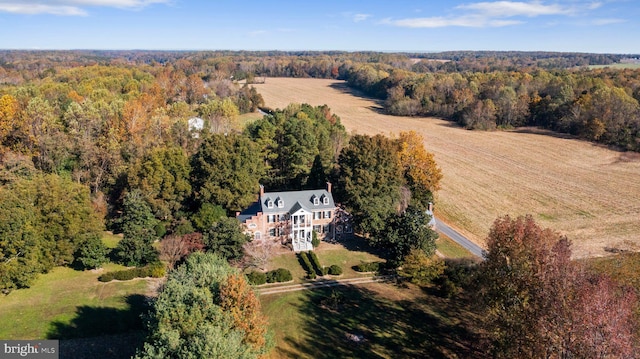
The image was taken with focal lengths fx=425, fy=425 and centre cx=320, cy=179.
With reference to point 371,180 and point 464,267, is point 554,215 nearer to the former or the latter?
point 464,267

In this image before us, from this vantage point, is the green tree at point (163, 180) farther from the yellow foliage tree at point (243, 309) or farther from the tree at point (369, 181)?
the yellow foliage tree at point (243, 309)

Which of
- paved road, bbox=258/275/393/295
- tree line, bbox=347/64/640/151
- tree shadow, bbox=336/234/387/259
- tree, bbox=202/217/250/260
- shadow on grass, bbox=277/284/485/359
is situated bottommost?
shadow on grass, bbox=277/284/485/359

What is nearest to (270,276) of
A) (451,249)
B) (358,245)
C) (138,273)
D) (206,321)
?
(358,245)

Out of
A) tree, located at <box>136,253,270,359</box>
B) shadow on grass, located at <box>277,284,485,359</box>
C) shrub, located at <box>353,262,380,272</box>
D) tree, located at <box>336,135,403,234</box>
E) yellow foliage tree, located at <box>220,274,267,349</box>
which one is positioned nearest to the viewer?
tree, located at <box>136,253,270,359</box>

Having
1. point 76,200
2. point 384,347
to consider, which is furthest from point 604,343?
point 76,200

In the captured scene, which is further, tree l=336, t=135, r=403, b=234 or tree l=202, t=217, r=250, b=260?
tree l=336, t=135, r=403, b=234

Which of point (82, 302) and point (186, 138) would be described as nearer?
point (82, 302)

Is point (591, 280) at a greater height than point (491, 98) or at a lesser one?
lesser

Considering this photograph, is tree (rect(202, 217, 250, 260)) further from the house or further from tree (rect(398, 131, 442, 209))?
tree (rect(398, 131, 442, 209))

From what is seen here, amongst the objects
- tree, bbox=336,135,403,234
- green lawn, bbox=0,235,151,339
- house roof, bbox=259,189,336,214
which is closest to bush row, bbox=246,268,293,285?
house roof, bbox=259,189,336,214
